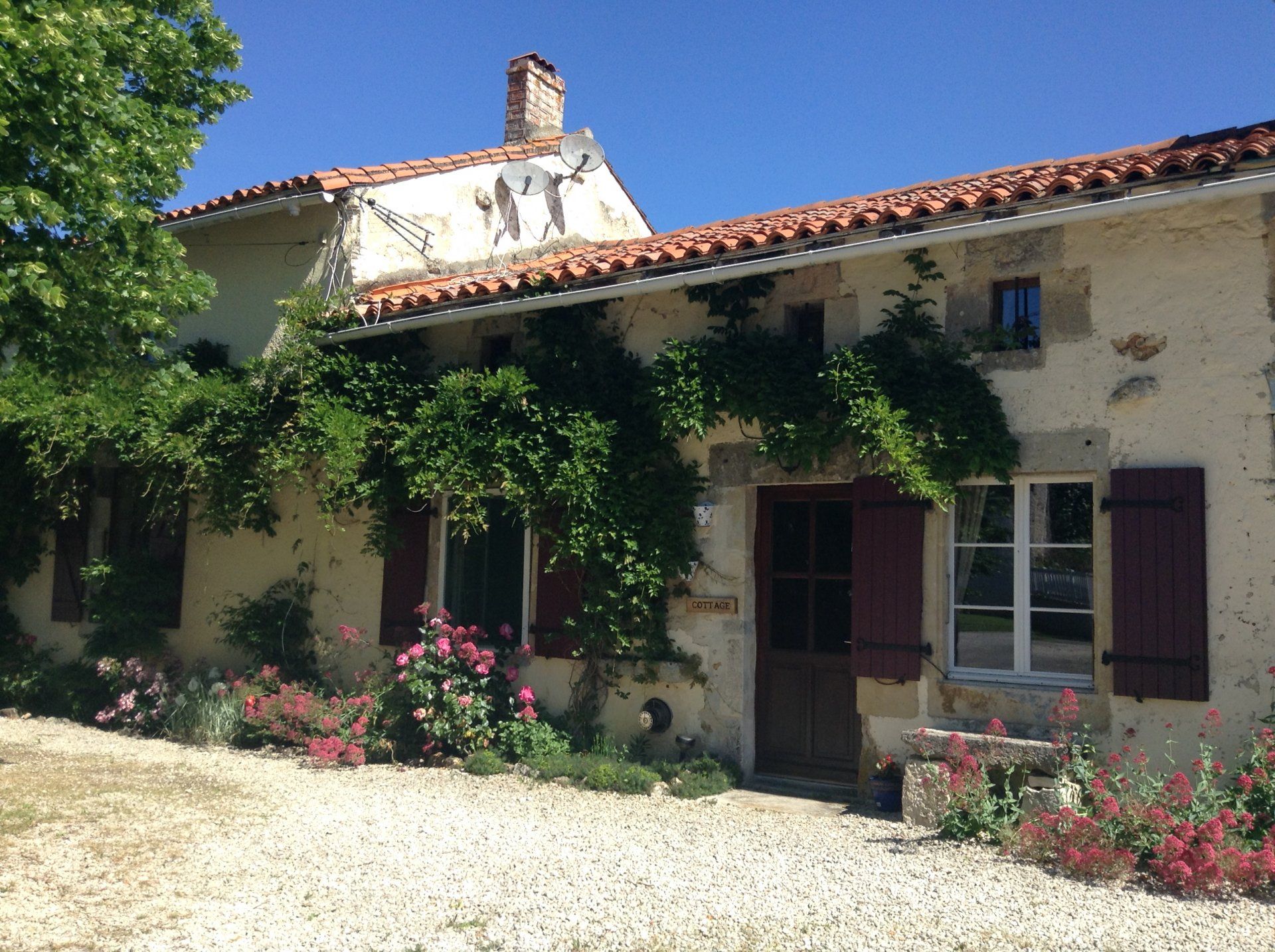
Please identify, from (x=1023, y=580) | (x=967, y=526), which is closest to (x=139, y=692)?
(x=967, y=526)

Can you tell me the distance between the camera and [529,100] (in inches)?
484

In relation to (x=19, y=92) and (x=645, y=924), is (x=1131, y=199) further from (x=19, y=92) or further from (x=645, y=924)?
(x=19, y=92)

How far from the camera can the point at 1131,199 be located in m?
5.80

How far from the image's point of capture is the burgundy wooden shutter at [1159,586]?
19.0 ft

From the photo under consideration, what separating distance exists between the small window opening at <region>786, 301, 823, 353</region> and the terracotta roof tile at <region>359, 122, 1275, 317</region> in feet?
1.89

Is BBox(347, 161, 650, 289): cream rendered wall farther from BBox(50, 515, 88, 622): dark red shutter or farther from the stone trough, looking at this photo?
the stone trough

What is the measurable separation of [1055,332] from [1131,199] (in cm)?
93

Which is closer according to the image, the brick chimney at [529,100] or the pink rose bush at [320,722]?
the pink rose bush at [320,722]

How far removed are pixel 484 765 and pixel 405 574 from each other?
2.12 m

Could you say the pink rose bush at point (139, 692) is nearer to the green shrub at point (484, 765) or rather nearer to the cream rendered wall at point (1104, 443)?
the green shrub at point (484, 765)

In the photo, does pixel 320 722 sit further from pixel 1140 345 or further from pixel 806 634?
pixel 1140 345

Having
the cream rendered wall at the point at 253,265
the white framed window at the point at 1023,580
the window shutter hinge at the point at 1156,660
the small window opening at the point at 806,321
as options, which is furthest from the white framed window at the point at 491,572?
the window shutter hinge at the point at 1156,660

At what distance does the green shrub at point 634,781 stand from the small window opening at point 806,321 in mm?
3138

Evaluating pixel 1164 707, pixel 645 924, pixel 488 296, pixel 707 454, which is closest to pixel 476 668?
pixel 707 454
